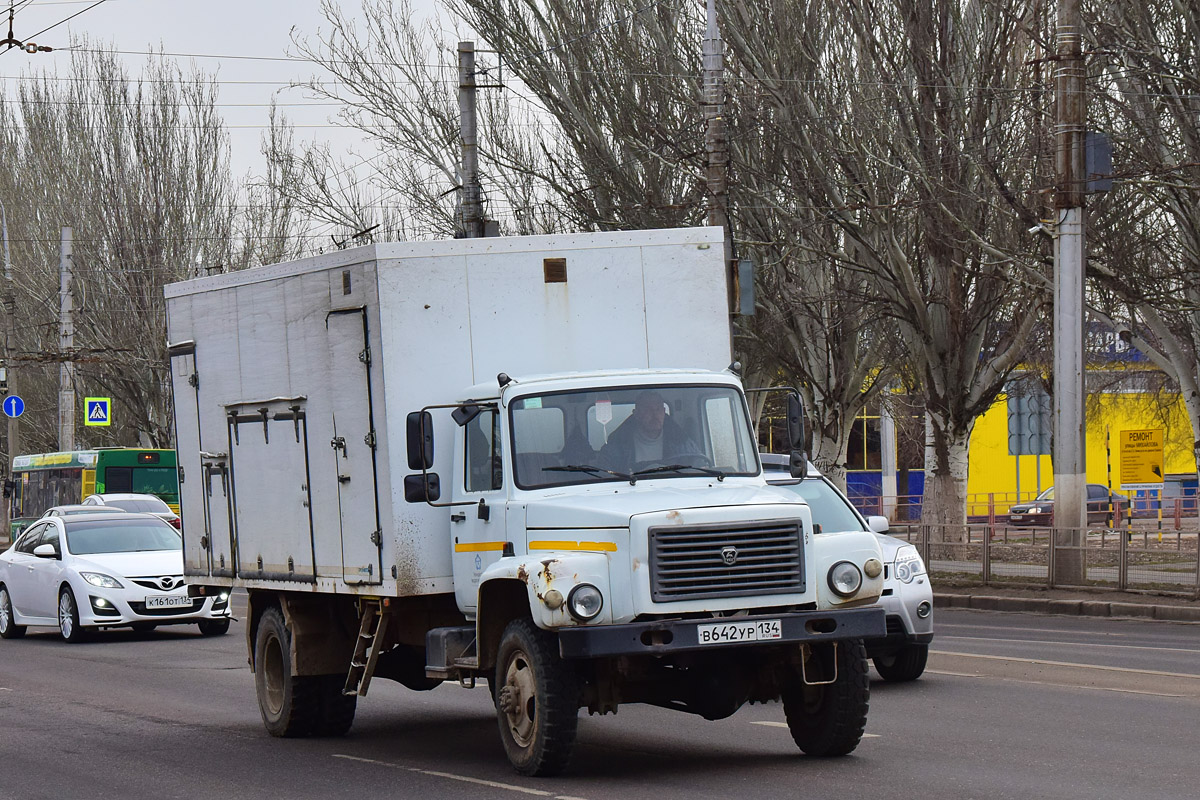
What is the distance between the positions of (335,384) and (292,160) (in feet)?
118

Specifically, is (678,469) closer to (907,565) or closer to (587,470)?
(587,470)

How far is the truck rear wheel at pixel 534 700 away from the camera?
29.7 ft

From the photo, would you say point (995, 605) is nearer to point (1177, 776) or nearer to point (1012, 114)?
point (1012, 114)

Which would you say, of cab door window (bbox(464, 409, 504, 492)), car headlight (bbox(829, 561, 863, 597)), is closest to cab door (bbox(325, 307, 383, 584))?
cab door window (bbox(464, 409, 504, 492))

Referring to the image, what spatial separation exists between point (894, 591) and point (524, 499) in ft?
15.2

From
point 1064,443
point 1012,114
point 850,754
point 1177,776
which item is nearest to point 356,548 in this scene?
point 850,754

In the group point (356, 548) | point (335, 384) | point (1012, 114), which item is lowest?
point (356, 548)

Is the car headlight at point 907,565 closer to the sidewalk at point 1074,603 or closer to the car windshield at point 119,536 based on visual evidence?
the sidewalk at point 1074,603

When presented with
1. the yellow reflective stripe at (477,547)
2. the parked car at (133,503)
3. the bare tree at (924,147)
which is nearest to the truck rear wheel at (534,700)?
the yellow reflective stripe at (477,547)

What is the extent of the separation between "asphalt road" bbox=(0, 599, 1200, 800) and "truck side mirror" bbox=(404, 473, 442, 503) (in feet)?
5.10

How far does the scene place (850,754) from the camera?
10164 millimetres

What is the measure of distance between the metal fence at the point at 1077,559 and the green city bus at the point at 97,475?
70.0ft

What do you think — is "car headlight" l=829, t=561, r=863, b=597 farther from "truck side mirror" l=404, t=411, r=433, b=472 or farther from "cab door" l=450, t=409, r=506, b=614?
"truck side mirror" l=404, t=411, r=433, b=472

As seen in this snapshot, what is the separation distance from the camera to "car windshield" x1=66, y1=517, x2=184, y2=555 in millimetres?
21766
